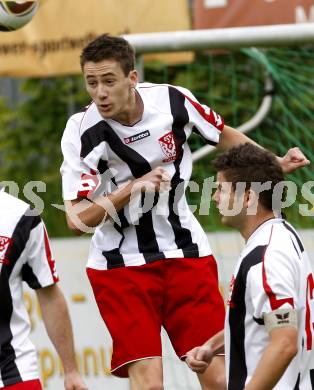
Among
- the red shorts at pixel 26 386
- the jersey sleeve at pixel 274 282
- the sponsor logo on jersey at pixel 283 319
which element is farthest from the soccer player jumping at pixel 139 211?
the sponsor logo on jersey at pixel 283 319

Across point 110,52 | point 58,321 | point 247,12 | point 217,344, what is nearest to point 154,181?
point 110,52

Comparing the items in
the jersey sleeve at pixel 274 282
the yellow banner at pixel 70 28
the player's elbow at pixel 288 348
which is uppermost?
the yellow banner at pixel 70 28

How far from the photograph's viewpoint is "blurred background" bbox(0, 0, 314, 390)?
6.98 metres

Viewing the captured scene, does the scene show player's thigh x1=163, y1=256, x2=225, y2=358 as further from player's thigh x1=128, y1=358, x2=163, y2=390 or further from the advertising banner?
the advertising banner

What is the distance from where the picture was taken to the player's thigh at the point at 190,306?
5.23 metres

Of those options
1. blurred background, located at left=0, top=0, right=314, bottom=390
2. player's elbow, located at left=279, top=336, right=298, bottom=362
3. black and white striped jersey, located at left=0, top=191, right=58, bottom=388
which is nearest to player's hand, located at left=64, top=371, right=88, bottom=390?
black and white striped jersey, located at left=0, top=191, right=58, bottom=388

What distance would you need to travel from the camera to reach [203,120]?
17.4ft

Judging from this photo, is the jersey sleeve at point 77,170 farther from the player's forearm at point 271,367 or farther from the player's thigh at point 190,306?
the player's forearm at point 271,367

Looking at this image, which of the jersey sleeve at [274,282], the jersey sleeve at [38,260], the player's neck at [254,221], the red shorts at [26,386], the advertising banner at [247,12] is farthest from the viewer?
the advertising banner at [247,12]

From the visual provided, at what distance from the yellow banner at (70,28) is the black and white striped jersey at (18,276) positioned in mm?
3679

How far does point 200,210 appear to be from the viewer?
7062 millimetres

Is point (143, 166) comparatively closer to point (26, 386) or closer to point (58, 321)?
point (58, 321)

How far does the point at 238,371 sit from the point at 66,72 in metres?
4.61

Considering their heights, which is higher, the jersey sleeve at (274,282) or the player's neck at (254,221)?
the player's neck at (254,221)
